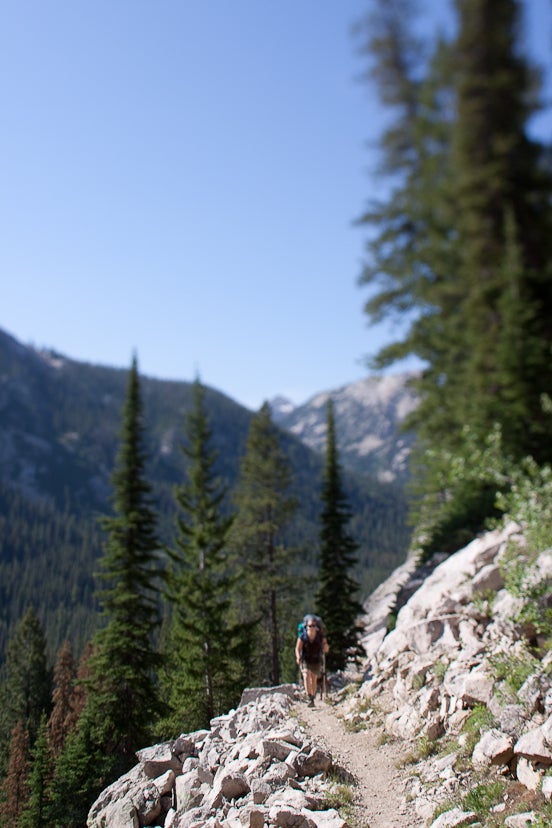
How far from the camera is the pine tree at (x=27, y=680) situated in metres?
59.3

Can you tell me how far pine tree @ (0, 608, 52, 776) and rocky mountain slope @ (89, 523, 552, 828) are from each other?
179 feet

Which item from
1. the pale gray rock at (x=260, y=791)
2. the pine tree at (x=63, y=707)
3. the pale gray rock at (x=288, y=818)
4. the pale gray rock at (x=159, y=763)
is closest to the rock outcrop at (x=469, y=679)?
the pale gray rock at (x=288, y=818)

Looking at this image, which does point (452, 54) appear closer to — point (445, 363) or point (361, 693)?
point (445, 363)

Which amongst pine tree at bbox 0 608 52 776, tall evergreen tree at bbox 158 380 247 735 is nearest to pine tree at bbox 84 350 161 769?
tall evergreen tree at bbox 158 380 247 735

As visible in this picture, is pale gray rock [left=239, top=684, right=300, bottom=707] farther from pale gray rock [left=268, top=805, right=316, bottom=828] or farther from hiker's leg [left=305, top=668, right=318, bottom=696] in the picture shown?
pale gray rock [left=268, top=805, right=316, bottom=828]

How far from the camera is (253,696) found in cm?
1634

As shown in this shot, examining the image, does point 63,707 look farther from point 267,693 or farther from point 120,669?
point 267,693

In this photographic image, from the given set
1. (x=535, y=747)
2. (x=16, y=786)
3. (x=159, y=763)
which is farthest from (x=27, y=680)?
(x=535, y=747)

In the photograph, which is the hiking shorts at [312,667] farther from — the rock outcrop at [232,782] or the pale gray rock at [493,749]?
the pale gray rock at [493,749]

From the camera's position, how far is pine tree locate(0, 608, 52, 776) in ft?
195

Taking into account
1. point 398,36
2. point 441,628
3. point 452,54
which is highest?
point 398,36

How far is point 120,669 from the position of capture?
80.6 ft

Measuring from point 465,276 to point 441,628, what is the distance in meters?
10.1

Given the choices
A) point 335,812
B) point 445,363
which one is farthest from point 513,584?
point 335,812
